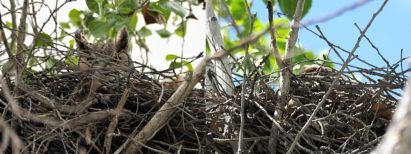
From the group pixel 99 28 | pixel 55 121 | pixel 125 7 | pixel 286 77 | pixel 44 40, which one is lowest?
pixel 55 121

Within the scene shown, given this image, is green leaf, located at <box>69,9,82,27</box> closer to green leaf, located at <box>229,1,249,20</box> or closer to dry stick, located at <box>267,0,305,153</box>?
green leaf, located at <box>229,1,249,20</box>

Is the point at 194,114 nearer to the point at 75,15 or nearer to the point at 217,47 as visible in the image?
the point at 217,47

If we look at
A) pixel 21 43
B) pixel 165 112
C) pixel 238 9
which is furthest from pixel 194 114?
pixel 238 9

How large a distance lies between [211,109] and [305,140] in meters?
0.40

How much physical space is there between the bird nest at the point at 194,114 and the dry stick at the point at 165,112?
4 cm

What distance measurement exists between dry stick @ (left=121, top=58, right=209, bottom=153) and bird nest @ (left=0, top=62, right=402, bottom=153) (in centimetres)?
4

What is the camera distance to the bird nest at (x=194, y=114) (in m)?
2.67

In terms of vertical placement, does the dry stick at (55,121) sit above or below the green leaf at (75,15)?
below

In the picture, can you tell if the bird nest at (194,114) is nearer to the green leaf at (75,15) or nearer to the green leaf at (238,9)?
the green leaf at (238,9)

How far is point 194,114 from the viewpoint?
9.37ft

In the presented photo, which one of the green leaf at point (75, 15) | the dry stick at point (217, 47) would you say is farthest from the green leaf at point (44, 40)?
the green leaf at point (75, 15)

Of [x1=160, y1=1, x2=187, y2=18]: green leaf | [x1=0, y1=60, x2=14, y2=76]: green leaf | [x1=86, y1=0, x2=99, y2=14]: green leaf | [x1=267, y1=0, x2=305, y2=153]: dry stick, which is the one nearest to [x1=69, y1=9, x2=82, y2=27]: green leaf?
[x1=86, y1=0, x2=99, y2=14]: green leaf

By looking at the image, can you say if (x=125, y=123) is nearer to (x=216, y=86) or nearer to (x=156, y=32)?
(x=216, y=86)

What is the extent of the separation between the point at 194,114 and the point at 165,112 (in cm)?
18
